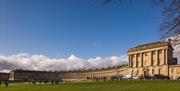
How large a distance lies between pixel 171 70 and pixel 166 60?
19.1 feet

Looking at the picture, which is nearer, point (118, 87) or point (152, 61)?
point (118, 87)

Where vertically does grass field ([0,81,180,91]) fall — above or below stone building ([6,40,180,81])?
below

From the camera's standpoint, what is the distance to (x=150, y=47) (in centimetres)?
12400

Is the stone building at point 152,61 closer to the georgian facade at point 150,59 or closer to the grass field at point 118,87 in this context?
the georgian facade at point 150,59

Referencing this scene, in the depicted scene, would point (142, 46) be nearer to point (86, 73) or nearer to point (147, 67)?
point (147, 67)

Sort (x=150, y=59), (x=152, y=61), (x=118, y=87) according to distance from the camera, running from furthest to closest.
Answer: (x=150, y=59) → (x=152, y=61) → (x=118, y=87)

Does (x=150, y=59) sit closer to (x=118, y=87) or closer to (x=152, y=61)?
(x=152, y=61)

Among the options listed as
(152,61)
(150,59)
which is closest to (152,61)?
(152,61)

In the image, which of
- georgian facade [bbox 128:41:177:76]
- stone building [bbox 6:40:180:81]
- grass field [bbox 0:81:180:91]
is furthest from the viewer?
georgian facade [bbox 128:41:177:76]

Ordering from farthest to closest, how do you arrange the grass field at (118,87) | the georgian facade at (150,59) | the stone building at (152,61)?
the georgian facade at (150,59), the stone building at (152,61), the grass field at (118,87)

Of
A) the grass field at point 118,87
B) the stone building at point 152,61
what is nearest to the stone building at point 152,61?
the stone building at point 152,61

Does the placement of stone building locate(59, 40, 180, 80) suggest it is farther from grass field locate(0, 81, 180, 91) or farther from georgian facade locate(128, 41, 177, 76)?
grass field locate(0, 81, 180, 91)

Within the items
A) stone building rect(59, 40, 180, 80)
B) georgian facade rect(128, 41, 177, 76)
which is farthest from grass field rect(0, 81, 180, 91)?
georgian facade rect(128, 41, 177, 76)

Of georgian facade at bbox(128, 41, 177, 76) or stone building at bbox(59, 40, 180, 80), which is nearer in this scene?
stone building at bbox(59, 40, 180, 80)
